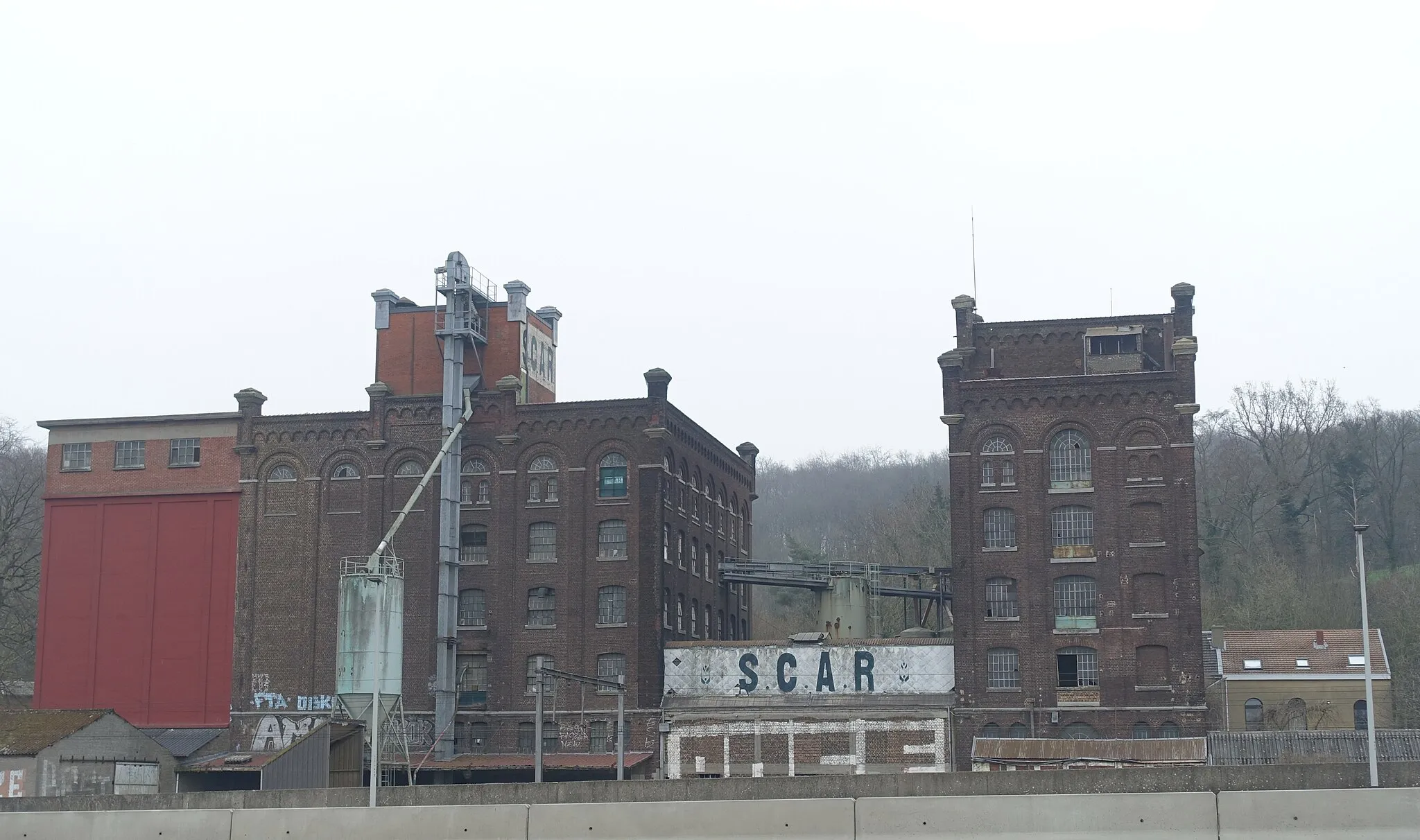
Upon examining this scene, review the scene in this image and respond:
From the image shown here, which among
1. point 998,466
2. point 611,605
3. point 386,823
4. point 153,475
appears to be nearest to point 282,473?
point 153,475

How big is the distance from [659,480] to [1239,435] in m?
52.7

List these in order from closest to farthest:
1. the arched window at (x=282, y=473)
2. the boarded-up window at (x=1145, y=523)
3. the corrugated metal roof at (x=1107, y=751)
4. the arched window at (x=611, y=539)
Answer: the corrugated metal roof at (x=1107, y=751)
the boarded-up window at (x=1145, y=523)
the arched window at (x=611, y=539)
the arched window at (x=282, y=473)

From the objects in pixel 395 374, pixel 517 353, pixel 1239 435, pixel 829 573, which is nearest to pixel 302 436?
pixel 395 374

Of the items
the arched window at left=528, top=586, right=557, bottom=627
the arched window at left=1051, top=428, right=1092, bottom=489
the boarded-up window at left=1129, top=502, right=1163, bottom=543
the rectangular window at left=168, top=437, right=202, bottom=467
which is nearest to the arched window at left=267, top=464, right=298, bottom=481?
the rectangular window at left=168, top=437, right=202, bottom=467

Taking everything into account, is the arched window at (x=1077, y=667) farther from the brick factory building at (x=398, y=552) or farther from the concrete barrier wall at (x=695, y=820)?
the concrete barrier wall at (x=695, y=820)

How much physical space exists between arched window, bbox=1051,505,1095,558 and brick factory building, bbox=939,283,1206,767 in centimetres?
5

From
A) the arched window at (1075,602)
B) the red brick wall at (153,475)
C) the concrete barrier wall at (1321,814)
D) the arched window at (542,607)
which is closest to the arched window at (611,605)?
the arched window at (542,607)

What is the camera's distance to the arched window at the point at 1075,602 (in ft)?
191

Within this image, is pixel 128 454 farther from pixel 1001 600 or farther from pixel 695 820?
pixel 695 820

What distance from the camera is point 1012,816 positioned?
25.3 metres

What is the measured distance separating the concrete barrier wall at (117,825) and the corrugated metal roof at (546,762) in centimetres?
3065

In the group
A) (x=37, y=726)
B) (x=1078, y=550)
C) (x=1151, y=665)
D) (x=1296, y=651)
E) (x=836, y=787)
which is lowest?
(x=836, y=787)

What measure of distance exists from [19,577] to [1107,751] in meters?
51.1

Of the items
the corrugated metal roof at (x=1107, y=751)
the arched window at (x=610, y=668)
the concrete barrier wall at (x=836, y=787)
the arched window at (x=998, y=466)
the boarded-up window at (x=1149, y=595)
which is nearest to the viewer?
the concrete barrier wall at (x=836, y=787)
